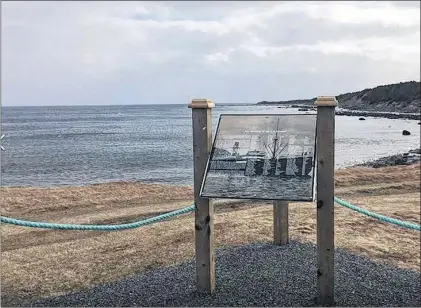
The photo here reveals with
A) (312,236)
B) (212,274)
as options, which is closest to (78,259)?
(212,274)

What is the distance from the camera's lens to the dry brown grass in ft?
20.5

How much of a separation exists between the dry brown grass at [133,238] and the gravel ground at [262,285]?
0.41 m

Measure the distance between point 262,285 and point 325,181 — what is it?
148 cm

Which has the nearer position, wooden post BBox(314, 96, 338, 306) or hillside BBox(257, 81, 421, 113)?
wooden post BBox(314, 96, 338, 306)

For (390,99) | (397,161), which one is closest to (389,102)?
(390,99)

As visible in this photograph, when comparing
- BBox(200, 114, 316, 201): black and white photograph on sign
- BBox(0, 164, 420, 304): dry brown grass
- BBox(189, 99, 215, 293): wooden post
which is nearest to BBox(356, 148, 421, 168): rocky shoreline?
BBox(0, 164, 420, 304): dry brown grass

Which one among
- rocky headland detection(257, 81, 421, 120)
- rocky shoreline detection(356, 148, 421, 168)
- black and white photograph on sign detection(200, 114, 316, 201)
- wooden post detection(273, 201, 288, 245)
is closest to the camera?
black and white photograph on sign detection(200, 114, 316, 201)

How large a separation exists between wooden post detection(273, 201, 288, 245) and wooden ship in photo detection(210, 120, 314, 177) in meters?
1.80

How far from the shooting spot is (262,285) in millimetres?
5324

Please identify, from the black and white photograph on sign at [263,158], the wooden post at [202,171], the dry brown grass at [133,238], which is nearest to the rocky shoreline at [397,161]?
the dry brown grass at [133,238]

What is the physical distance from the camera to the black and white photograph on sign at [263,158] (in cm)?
454

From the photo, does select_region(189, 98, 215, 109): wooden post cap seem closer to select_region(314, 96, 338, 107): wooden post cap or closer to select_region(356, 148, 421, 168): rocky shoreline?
select_region(314, 96, 338, 107): wooden post cap

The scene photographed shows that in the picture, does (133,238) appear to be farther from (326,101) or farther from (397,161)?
(397,161)

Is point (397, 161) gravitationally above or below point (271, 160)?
below
